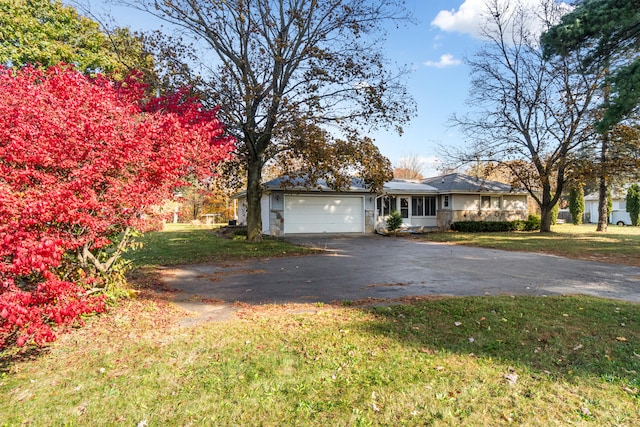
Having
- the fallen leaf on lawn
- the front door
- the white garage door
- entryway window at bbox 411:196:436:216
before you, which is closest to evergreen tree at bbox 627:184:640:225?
entryway window at bbox 411:196:436:216

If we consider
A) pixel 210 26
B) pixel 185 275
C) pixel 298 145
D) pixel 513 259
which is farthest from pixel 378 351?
pixel 210 26

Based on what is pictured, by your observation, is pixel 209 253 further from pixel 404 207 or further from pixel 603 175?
pixel 603 175

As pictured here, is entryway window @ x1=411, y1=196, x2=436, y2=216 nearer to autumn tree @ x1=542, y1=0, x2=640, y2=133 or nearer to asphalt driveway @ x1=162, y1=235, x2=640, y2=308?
asphalt driveway @ x1=162, y1=235, x2=640, y2=308

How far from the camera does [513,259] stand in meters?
10.6

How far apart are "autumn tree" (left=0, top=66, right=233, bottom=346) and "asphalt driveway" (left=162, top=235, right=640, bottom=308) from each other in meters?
1.98

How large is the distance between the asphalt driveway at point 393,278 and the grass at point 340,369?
1.27 meters

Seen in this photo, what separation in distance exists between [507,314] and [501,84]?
19.9 metres

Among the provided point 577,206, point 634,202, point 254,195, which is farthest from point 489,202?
point 254,195

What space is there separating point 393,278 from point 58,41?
19.8 meters

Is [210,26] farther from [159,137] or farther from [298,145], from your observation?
[159,137]

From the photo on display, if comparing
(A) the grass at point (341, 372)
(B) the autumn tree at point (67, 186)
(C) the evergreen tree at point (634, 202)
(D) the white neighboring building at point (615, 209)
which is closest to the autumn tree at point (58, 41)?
(B) the autumn tree at point (67, 186)

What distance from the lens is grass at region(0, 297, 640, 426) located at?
102 inches

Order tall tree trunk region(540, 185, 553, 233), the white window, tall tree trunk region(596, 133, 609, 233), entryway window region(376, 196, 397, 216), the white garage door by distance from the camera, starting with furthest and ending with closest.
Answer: the white window < entryway window region(376, 196, 397, 216) < tall tree trunk region(540, 185, 553, 233) < the white garage door < tall tree trunk region(596, 133, 609, 233)

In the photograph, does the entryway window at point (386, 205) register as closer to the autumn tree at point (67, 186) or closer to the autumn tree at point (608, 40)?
the autumn tree at point (608, 40)
